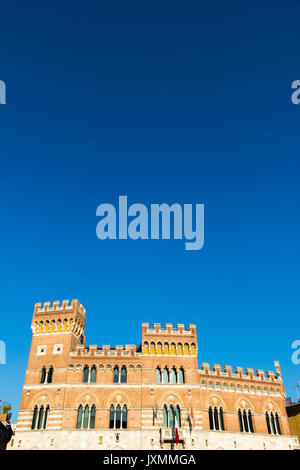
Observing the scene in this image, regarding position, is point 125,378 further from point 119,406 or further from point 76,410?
point 76,410

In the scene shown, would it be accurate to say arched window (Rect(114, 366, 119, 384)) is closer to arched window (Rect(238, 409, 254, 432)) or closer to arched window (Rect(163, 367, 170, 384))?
arched window (Rect(163, 367, 170, 384))

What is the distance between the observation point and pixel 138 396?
1770 inches

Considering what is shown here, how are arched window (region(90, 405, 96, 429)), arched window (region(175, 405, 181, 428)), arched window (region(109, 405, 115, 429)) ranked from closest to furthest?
arched window (region(90, 405, 96, 429))
arched window (region(109, 405, 115, 429))
arched window (region(175, 405, 181, 428))

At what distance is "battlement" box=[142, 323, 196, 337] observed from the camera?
49.2 metres

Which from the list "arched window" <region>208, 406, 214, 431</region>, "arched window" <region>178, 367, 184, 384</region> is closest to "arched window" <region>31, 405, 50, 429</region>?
"arched window" <region>178, 367, 184, 384</region>

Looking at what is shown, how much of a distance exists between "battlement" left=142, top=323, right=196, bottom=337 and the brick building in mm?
132

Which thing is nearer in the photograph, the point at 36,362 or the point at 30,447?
the point at 30,447

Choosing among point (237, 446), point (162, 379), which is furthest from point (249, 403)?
point (162, 379)

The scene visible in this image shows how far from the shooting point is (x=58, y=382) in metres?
45.1

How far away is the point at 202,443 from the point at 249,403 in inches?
346

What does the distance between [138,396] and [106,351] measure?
674cm

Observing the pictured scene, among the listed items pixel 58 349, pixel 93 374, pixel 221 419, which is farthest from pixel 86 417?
pixel 221 419

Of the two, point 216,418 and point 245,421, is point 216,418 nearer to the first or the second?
point 216,418
